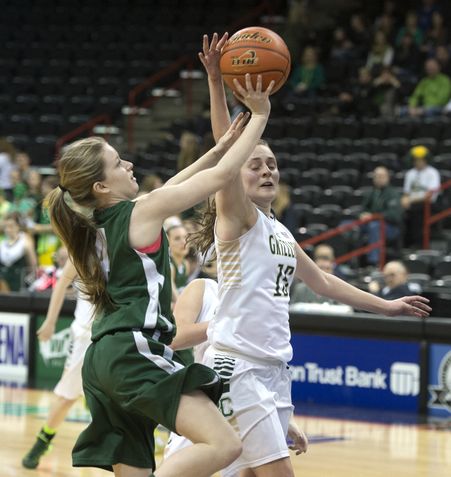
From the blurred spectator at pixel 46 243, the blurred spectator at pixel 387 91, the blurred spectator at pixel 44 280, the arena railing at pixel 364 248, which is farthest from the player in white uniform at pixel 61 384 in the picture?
the blurred spectator at pixel 387 91

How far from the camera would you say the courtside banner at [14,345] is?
39.5 ft

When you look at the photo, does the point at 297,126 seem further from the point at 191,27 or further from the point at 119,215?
the point at 119,215

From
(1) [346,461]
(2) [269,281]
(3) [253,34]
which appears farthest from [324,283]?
(1) [346,461]

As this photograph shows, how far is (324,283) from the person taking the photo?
16.1 ft

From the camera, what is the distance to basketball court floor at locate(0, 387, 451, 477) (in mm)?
7477

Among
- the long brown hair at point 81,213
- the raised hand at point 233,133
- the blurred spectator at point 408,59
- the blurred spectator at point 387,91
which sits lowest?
the blurred spectator at point 387,91

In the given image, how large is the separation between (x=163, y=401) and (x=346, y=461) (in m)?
4.16

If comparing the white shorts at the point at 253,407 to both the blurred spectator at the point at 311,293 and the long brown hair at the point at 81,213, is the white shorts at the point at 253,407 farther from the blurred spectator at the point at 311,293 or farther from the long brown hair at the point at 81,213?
the blurred spectator at the point at 311,293

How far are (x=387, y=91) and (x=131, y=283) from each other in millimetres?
12174

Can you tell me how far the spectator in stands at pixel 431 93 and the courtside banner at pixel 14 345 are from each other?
6.16 metres

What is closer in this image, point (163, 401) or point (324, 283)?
point (163, 401)

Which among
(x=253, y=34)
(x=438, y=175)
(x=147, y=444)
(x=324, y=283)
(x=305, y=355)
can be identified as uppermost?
(x=253, y=34)

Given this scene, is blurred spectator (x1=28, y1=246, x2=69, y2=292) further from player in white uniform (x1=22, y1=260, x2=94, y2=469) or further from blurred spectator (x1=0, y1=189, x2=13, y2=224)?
player in white uniform (x1=22, y1=260, x2=94, y2=469)

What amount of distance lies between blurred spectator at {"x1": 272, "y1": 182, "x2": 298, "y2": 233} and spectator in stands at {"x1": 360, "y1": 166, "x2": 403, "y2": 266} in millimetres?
804
